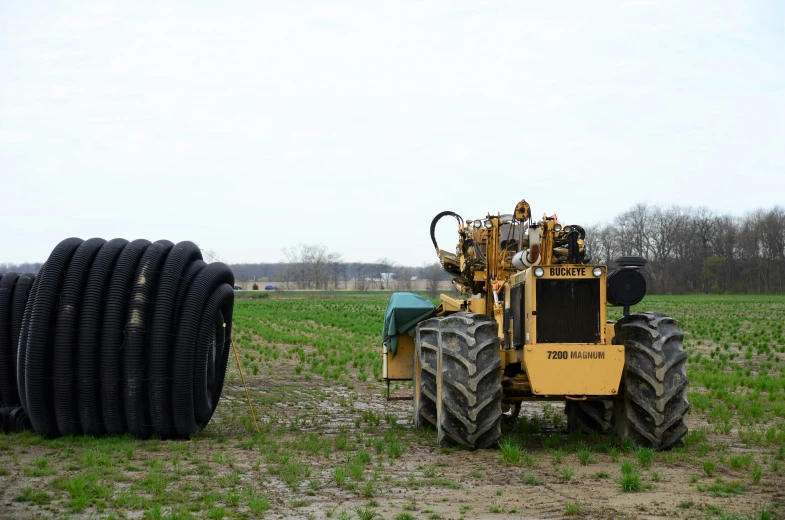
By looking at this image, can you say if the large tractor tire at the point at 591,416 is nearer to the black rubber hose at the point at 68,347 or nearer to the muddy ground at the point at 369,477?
the muddy ground at the point at 369,477

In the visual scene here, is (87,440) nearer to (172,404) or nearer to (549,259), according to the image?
(172,404)

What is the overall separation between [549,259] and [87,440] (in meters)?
6.53

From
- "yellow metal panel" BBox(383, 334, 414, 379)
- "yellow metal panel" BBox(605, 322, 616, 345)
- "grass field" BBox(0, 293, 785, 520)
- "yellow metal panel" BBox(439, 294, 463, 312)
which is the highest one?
"yellow metal panel" BBox(439, 294, 463, 312)

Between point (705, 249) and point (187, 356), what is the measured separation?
388 feet

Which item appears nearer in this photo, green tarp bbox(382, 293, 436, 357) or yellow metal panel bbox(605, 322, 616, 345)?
yellow metal panel bbox(605, 322, 616, 345)

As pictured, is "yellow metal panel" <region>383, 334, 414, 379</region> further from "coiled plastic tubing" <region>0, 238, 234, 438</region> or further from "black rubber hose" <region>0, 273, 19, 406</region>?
"black rubber hose" <region>0, 273, 19, 406</region>

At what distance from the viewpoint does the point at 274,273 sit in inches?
6890

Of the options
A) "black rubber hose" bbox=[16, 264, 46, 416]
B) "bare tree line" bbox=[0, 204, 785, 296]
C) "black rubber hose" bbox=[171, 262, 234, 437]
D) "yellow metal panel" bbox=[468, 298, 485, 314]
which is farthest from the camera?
"bare tree line" bbox=[0, 204, 785, 296]

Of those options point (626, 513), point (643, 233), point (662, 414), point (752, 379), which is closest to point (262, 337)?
point (752, 379)

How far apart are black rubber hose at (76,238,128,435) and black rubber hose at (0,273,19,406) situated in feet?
6.66

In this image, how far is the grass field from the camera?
708 cm

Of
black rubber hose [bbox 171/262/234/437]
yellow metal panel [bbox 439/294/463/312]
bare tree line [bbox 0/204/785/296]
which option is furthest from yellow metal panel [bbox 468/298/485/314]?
bare tree line [bbox 0/204/785/296]

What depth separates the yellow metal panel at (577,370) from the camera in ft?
31.3

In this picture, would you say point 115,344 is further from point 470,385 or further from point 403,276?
point 403,276
